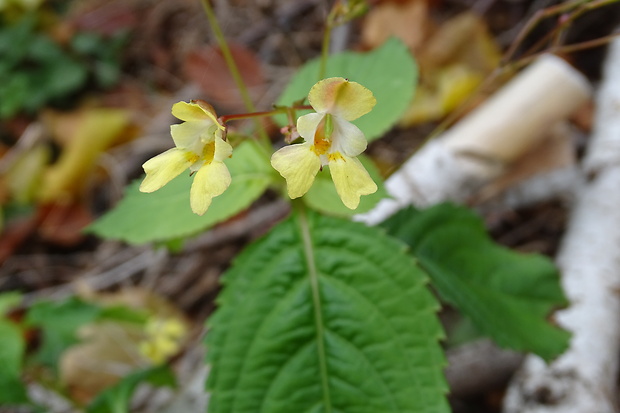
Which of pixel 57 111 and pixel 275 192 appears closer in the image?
pixel 275 192

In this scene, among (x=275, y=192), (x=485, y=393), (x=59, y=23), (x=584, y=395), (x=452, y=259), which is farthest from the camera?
(x=59, y=23)

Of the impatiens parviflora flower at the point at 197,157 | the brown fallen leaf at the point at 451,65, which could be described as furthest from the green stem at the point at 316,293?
the brown fallen leaf at the point at 451,65

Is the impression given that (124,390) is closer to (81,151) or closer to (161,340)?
(161,340)

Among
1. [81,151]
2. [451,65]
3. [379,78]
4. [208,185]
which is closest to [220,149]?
[208,185]

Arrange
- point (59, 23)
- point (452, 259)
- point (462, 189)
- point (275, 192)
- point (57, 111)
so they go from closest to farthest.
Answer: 1. point (452, 259)
2. point (462, 189)
3. point (275, 192)
4. point (57, 111)
5. point (59, 23)

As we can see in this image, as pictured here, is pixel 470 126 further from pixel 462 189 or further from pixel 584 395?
pixel 584 395

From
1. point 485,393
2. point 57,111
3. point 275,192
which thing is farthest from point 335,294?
point 57,111

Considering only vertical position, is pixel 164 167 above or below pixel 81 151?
below
